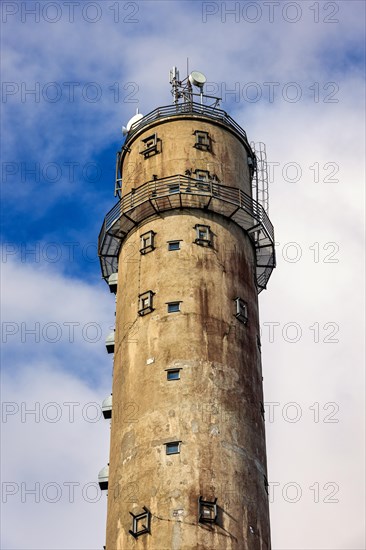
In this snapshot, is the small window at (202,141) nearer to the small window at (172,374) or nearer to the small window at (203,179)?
the small window at (203,179)

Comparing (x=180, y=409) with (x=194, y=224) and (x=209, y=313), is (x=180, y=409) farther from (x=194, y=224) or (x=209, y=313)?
(x=194, y=224)

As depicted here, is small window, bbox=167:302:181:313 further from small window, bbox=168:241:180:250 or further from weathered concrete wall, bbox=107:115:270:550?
small window, bbox=168:241:180:250

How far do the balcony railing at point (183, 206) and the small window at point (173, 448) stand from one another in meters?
13.4

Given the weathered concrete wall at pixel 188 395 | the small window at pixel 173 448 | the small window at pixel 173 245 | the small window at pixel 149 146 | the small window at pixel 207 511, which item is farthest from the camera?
the small window at pixel 149 146

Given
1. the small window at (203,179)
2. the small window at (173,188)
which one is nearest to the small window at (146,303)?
the small window at (173,188)

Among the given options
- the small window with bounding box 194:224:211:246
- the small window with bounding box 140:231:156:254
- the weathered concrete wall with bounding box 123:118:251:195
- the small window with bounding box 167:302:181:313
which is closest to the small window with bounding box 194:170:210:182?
the weathered concrete wall with bounding box 123:118:251:195

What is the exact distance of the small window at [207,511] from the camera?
48.7 m

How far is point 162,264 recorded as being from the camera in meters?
56.0

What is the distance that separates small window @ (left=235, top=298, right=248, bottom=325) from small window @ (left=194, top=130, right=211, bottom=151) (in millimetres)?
9567

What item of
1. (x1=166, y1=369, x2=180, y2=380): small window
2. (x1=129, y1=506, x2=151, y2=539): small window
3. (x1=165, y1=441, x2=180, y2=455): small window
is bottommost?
(x1=129, y1=506, x2=151, y2=539): small window

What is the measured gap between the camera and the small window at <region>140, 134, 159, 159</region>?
200 feet

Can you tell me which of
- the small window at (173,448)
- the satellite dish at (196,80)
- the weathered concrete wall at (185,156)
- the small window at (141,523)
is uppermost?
the satellite dish at (196,80)

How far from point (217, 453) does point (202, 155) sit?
17655mm

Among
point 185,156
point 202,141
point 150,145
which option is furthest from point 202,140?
point 150,145
